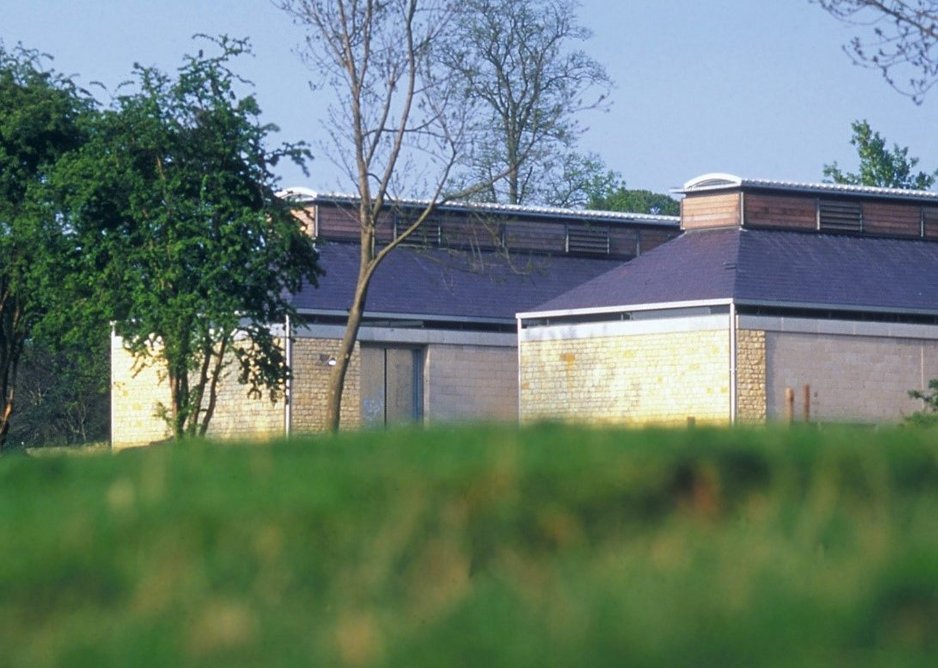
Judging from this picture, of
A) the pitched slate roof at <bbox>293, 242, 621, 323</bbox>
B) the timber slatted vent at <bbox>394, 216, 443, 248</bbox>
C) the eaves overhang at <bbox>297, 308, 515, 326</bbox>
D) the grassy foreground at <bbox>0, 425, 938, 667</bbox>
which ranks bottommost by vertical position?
the grassy foreground at <bbox>0, 425, 938, 667</bbox>

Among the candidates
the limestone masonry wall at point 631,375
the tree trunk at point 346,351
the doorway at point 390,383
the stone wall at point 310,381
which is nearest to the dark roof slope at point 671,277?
the limestone masonry wall at point 631,375

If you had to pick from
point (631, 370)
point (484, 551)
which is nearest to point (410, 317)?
point (631, 370)

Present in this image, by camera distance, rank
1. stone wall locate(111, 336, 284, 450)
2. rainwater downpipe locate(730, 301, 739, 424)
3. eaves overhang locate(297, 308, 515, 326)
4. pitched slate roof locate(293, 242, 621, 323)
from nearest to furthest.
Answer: rainwater downpipe locate(730, 301, 739, 424), stone wall locate(111, 336, 284, 450), eaves overhang locate(297, 308, 515, 326), pitched slate roof locate(293, 242, 621, 323)

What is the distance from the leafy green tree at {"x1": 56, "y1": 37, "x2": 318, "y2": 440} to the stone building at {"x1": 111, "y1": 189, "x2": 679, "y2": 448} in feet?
27.0

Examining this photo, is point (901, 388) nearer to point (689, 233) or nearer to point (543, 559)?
point (689, 233)

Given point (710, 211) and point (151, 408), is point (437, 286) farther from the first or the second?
point (151, 408)

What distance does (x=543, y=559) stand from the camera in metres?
7.85

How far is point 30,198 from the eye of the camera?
1148 inches

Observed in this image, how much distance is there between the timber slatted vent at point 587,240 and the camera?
47.5 m

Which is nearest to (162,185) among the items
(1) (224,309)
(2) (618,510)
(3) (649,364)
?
(1) (224,309)

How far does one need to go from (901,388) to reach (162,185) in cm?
1971

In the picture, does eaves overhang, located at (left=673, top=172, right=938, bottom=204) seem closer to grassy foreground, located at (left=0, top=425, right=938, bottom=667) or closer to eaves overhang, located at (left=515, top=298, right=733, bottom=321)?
eaves overhang, located at (left=515, top=298, right=733, bottom=321)

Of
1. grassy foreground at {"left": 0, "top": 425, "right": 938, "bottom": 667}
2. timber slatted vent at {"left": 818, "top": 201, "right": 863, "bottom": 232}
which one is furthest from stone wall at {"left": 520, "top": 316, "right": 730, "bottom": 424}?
grassy foreground at {"left": 0, "top": 425, "right": 938, "bottom": 667}

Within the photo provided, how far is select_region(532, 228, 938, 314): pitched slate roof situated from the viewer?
38062mm
